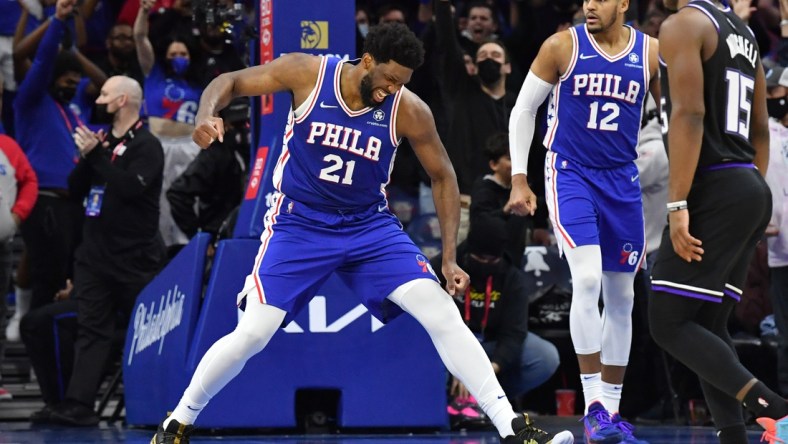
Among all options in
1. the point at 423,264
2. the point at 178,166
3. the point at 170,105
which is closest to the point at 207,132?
the point at 423,264

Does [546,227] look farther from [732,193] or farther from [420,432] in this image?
[732,193]

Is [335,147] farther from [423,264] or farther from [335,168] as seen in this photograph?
[423,264]

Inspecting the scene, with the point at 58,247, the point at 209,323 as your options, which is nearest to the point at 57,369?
the point at 58,247

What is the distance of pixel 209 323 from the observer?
8109 millimetres

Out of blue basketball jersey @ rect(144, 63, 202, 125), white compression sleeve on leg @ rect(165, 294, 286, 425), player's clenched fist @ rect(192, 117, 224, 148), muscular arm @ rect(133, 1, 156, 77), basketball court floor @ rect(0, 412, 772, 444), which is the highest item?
muscular arm @ rect(133, 1, 156, 77)

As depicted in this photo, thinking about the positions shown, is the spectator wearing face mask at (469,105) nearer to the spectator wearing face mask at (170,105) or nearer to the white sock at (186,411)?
the spectator wearing face mask at (170,105)

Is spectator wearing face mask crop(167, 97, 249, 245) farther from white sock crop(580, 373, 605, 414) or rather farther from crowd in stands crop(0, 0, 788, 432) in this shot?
white sock crop(580, 373, 605, 414)

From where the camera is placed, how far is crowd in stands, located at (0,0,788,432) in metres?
9.30

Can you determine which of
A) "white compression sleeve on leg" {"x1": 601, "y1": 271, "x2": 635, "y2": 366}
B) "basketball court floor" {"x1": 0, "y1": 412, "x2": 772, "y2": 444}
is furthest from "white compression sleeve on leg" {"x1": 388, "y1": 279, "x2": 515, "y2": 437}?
"basketball court floor" {"x1": 0, "y1": 412, "x2": 772, "y2": 444}

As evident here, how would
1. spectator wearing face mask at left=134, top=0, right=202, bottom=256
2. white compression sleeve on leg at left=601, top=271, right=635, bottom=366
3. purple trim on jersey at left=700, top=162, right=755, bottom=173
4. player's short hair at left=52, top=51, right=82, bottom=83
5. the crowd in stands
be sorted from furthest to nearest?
1. spectator wearing face mask at left=134, top=0, right=202, bottom=256
2. player's short hair at left=52, top=51, right=82, bottom=83
3. the crowd in stands
4. white compression sleeve on leg at left=601, top=271, right=635, bottom=366
5. purple trim on jersey at left=700, top=162, right=755, bottom=173

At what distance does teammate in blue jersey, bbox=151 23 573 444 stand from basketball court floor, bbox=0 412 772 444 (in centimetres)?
166

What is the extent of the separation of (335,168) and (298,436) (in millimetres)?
2519

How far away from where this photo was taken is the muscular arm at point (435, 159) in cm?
641

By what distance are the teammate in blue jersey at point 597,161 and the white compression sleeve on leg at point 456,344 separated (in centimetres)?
87
